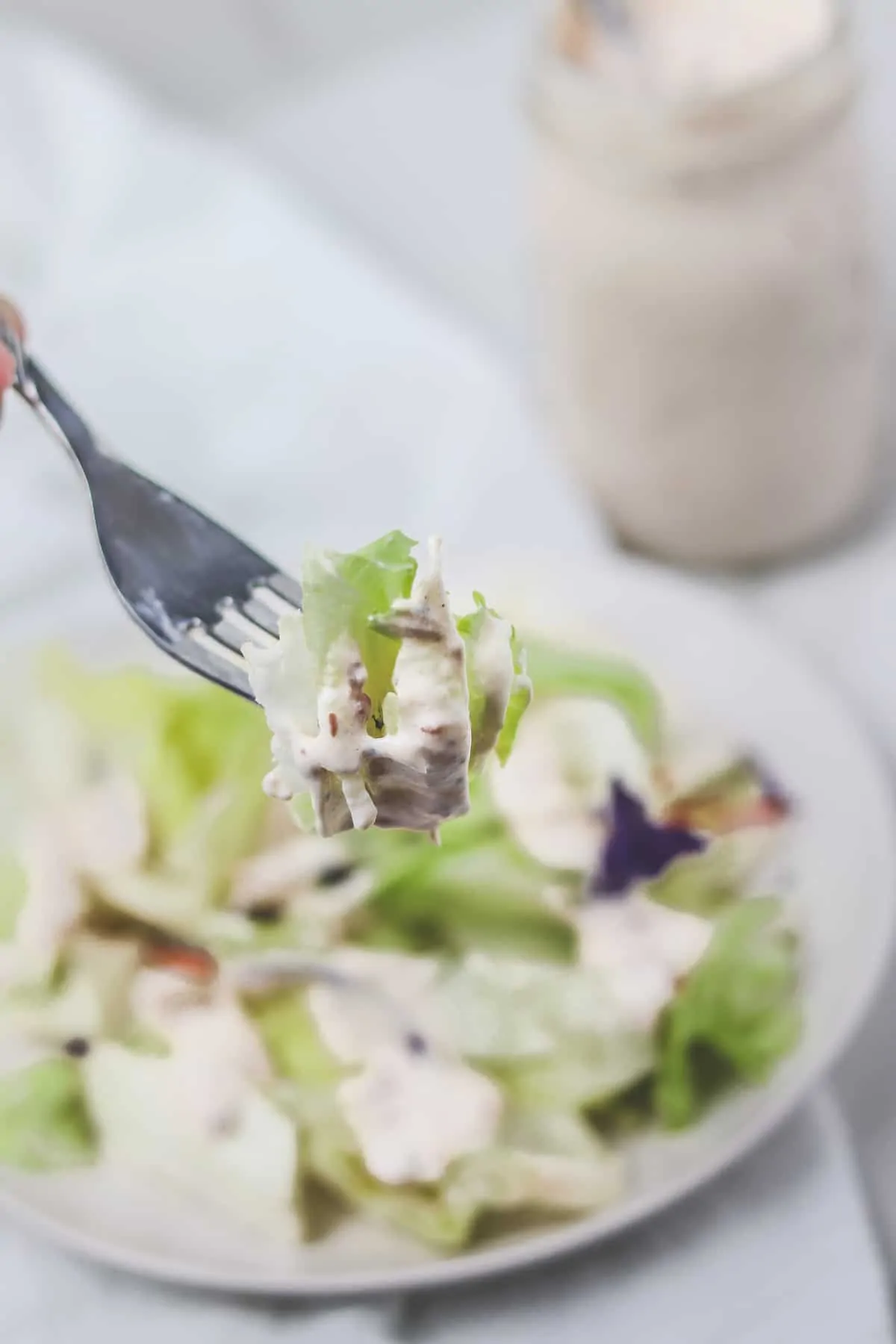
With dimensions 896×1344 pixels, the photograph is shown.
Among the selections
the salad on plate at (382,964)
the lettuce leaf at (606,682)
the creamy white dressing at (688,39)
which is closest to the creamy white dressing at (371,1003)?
the salad on plate at (382,964)

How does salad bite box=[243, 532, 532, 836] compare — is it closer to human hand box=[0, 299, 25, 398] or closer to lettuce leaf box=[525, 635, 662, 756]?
human hand box=[0, 299, 25, 398]

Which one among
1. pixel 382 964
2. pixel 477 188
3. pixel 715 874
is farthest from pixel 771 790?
pixel 477 188

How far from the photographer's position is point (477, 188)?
3.44 ft

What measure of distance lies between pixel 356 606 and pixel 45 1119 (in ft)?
0.78

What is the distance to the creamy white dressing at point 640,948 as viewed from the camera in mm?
458

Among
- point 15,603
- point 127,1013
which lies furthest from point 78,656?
point 127,1013

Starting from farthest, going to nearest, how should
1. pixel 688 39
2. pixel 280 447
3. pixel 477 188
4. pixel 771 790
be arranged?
pixel 477 188, pixel 280 447, pixel 688 39, pixel 771 790

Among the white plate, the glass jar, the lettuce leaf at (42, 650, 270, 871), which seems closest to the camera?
the white plate

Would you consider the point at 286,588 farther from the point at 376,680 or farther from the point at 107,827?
the point at 107,827

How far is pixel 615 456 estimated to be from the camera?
2.29 ft

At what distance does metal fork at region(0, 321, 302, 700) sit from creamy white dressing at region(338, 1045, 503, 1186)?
0.51 feet

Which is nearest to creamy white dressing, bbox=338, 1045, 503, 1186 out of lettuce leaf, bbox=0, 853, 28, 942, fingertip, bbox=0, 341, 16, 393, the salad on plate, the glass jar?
the salad on plate

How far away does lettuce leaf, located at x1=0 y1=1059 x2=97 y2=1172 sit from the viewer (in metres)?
0.43

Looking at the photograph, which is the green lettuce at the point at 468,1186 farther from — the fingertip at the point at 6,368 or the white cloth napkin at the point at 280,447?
the fingertip at the point at 6,368
